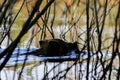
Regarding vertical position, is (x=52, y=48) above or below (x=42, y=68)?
above

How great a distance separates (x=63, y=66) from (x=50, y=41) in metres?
0.78

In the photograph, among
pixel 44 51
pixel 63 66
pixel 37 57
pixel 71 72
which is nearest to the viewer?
pixel 71 72

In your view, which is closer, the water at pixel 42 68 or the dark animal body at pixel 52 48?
the water at pixel 42 68

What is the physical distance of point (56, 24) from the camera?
4543 millimetres

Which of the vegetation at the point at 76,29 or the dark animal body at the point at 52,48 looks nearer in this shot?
the vegetation at the point at 76,29

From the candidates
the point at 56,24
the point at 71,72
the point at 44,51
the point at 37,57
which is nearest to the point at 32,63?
the point at 37,57

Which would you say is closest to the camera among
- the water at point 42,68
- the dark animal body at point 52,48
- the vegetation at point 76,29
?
the vegetation at point 76,29

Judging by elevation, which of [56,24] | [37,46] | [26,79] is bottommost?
[26,79]

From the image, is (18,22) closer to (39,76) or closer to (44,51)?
(44,51)

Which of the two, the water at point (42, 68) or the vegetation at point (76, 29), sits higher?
the vegetation at point (76, 29)

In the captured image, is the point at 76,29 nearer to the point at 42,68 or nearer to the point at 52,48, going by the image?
the point at 42,68

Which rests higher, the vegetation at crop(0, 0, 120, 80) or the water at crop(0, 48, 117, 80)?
the vegetation at crop(0, 0, 120, 80)

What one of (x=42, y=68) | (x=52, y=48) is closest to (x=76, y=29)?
(x=42, y=68)

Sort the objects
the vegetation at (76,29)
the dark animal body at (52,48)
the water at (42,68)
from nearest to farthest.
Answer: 1. the vegetation at (76,29)
2. the water at (42,68)
3. the dark animal body at (52,48)
